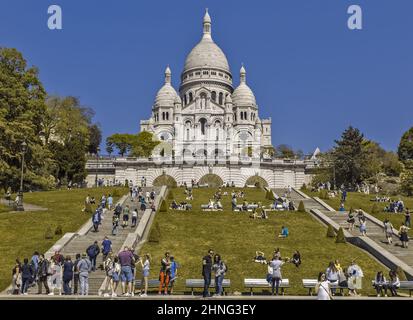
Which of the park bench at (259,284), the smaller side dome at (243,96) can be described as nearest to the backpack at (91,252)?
the park bench at (259,284)

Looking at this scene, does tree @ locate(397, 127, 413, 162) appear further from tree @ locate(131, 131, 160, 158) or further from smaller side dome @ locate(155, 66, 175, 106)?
smaller side dome @ locate(155, 66, 175, 106)

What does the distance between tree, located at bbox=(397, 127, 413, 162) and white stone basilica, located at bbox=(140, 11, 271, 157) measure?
2569 centimetres

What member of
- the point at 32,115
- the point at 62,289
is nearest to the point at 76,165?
the point at 32,115

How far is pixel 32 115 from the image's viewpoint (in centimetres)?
4591

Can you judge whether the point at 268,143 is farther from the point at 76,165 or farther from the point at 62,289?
the point at 62,289

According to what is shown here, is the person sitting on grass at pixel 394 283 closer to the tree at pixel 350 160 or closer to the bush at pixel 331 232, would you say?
the bush at pixel 331 232

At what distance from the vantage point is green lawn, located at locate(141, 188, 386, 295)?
70.3ft

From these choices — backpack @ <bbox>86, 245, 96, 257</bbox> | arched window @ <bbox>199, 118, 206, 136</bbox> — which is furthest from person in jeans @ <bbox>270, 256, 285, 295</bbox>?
arched window @ <bbox>199, 118, 206, 136</bbox>

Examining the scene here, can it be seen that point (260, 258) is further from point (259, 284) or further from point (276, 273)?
point (276, 273)

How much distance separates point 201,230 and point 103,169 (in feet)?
164

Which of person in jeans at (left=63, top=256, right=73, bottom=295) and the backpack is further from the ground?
the backpack

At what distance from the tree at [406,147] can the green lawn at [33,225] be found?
54.7m

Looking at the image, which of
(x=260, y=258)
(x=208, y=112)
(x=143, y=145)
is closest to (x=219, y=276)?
(x=260, y=258)

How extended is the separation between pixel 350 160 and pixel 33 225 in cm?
4547
